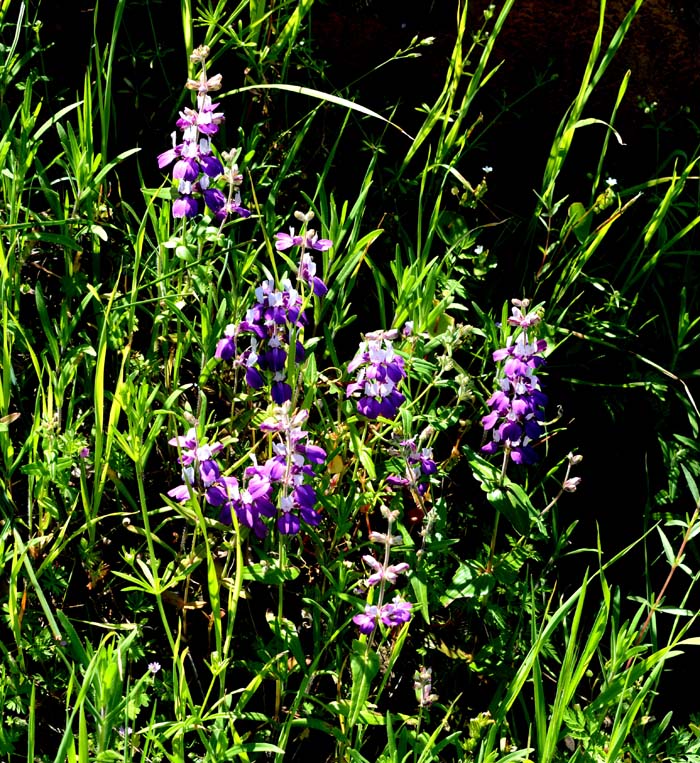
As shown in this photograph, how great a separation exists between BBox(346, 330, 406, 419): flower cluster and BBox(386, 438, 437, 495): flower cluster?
0.30 feet

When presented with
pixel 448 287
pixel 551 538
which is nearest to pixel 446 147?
pixel 448 287

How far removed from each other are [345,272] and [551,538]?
0.89m

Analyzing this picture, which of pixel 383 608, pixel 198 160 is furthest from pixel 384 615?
pixel 198 160

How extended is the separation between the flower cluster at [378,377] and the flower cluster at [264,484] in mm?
171

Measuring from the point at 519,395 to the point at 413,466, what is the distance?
0.97 ft

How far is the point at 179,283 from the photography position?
2.35 metres

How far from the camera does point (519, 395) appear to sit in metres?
2.24

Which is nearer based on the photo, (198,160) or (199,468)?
(199,468)

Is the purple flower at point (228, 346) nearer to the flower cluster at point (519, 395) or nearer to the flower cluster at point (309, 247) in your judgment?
the flower cluster at point (309, 247)

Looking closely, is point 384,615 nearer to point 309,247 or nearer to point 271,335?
point 271,335

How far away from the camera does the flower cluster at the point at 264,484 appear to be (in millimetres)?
1952

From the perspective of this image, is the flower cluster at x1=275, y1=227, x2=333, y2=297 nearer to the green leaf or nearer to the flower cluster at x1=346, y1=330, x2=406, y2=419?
the flower cluster at x1=346, y1=330, x2=406, y2=419

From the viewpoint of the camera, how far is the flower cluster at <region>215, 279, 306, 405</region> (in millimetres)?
2098

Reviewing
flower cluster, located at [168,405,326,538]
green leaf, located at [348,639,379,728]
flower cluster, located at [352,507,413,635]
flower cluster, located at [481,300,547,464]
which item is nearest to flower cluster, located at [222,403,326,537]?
flower cluster, located at [168,405,326,538]
